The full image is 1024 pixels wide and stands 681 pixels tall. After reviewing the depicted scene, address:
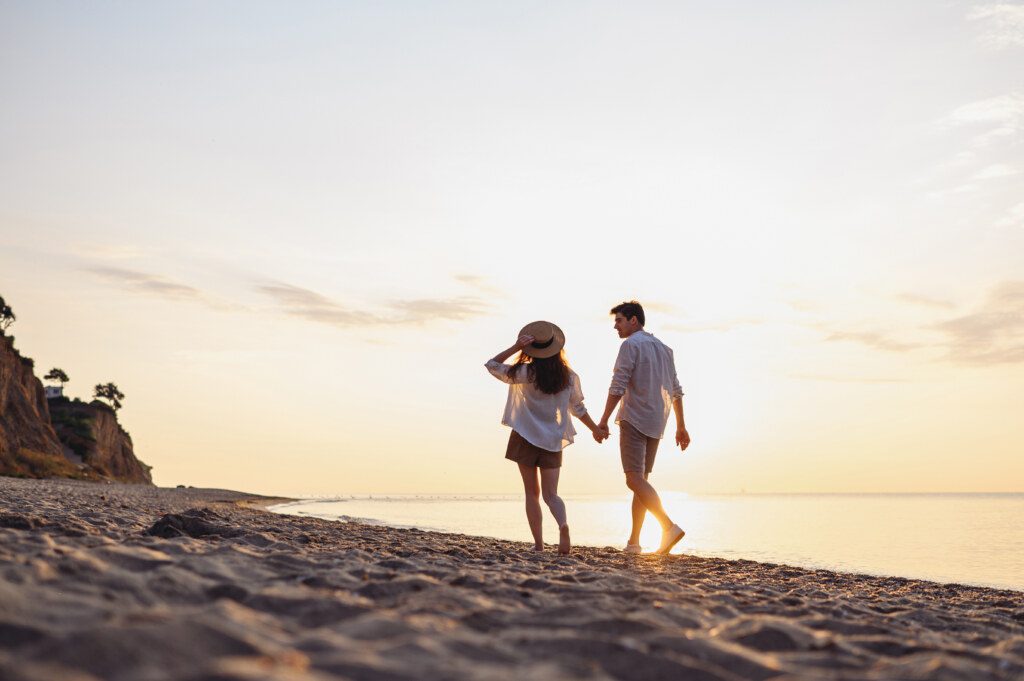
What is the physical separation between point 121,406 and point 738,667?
297 ft

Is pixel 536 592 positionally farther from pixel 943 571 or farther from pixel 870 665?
pixel 943 571

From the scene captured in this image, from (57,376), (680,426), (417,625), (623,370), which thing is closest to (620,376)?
(623,370)

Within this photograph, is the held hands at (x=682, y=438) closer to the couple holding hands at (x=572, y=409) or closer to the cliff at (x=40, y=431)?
the couple holding hands at (x=572, y=409)

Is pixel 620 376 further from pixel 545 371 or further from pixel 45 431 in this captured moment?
pixel 45 431

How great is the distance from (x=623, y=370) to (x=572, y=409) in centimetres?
75

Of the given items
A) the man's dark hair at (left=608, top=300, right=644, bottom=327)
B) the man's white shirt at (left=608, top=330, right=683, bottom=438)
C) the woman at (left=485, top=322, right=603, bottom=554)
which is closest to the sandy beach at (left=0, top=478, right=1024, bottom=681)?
the woman at (left=485, top=322, right=603, bottom=554)

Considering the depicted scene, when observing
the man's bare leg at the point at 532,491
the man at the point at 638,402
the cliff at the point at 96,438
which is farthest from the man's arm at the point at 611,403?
the cliff at the point at 96,438

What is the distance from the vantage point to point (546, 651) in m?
2.45

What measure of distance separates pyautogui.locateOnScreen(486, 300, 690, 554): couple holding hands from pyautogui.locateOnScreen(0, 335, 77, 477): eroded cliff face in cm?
3711

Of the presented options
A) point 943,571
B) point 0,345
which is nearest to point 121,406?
point 0,345

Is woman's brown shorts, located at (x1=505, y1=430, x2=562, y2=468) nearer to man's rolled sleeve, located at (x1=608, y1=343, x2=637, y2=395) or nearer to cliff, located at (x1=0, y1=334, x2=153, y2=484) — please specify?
man's rolled sleeve, located at (x1=608, y1=343, x2=637, y2=395)

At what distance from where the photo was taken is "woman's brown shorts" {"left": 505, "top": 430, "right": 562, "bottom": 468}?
6.70 meters

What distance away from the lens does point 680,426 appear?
7.73 m

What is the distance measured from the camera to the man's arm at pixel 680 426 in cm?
770
